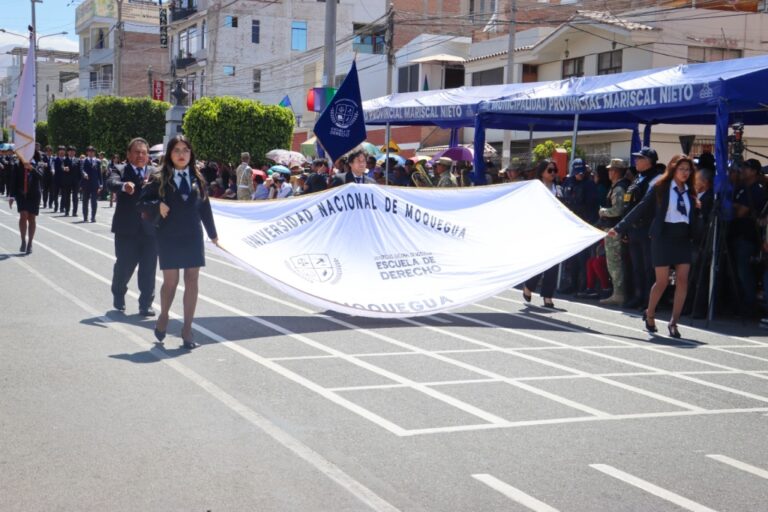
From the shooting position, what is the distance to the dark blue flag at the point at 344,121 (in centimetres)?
1541

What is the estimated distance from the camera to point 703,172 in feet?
43.7

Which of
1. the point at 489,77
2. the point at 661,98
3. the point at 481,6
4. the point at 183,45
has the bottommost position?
the point at 661,98

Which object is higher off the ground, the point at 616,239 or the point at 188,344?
the point at 616,239

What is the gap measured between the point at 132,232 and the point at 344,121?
4.79 m

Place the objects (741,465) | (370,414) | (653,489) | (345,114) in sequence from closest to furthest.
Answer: (653,489) → (741,465) → (370,414) → (345,114)

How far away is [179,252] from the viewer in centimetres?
944

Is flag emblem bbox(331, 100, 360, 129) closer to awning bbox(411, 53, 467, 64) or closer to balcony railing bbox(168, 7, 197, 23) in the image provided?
awning bbox(411, 53, 467, 64)

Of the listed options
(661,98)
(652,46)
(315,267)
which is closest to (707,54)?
(652,46)

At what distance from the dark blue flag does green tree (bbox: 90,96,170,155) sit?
143ft

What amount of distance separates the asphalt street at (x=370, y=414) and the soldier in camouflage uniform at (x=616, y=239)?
2.31 m

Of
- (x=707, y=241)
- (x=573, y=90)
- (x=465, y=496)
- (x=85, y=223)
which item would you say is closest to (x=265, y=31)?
(x=85, y=223)

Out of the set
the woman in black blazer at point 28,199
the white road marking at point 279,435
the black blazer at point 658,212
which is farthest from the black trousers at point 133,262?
the woman in black blazer at point 28,199

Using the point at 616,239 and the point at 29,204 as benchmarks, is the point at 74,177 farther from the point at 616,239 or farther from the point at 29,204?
the point at 616,239

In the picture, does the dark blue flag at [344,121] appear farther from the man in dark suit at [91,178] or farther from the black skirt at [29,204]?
the man in dark suit at [91,178]
